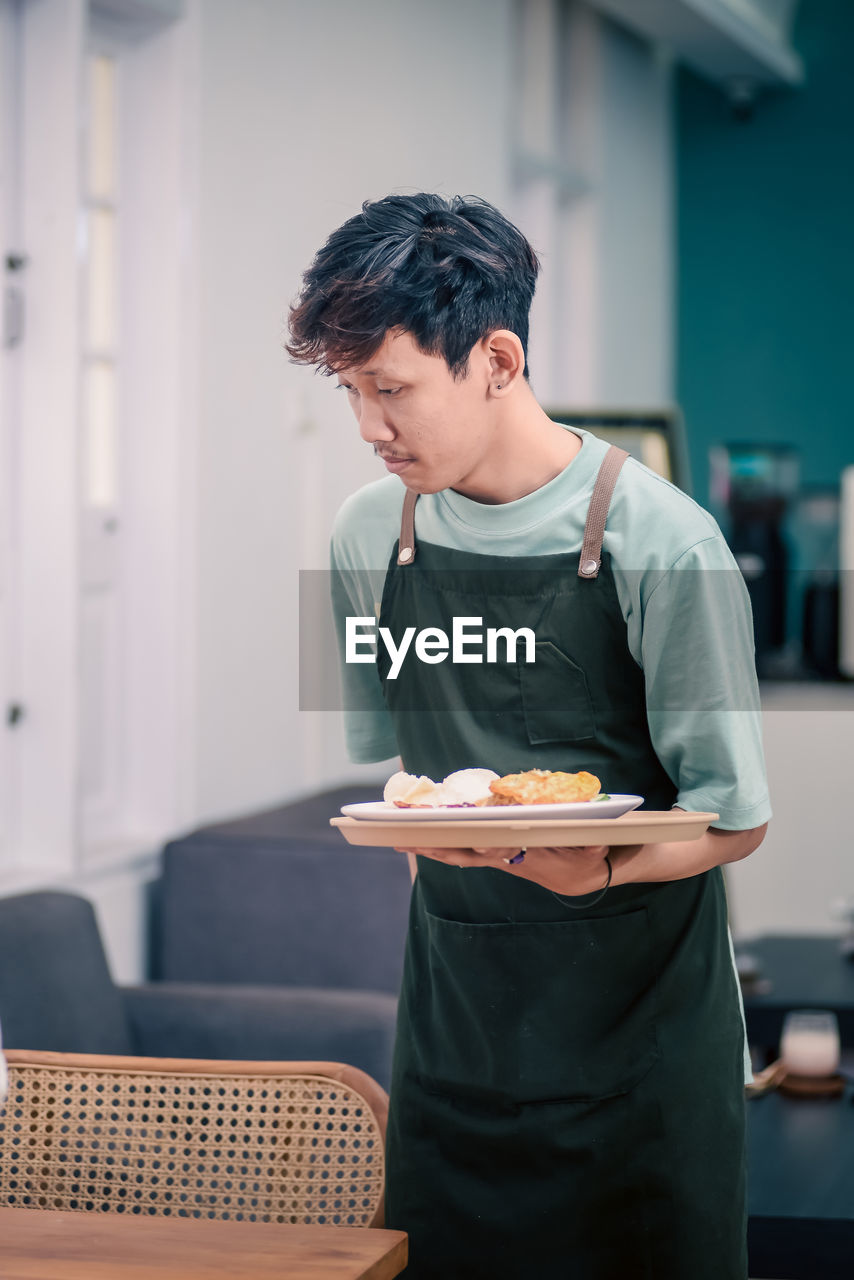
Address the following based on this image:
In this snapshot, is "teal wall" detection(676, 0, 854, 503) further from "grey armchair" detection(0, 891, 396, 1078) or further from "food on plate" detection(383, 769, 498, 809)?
"food on plate" detection(383, 769, 498, 809)

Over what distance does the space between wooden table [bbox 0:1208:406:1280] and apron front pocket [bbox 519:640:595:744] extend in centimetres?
41

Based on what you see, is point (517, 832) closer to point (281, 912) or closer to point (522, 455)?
point (522, 455)

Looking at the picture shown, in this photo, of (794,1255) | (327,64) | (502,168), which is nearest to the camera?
(794,1255)

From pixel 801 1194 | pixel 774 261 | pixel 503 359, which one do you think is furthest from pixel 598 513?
pixel 774 261

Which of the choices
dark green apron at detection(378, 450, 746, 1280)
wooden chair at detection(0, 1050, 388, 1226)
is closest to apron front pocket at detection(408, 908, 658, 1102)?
dark green apron at detection(378, 450, 746, 1280)

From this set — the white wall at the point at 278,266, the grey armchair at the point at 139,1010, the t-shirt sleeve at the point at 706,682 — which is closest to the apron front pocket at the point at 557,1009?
the t-shirt sleeve at the point at 706,682

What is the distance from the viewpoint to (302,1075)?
1.68 meters

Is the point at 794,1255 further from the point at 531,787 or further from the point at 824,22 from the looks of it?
the point at 824,22

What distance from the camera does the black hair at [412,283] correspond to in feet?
3.86

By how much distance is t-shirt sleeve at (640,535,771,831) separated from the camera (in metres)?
1.23

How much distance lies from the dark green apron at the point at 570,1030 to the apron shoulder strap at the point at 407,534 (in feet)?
0.13

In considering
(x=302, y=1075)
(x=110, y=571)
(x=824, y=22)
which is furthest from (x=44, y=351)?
(x=824, y=22)

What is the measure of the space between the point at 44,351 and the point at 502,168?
2.05 meters

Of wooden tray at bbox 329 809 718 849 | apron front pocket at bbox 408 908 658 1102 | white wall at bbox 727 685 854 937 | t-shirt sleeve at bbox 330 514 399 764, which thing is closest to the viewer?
wooden tray at bbox 329 809 718 849
